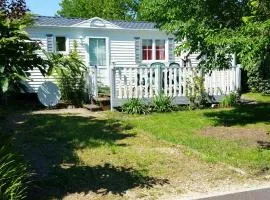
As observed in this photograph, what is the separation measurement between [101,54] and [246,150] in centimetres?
1254

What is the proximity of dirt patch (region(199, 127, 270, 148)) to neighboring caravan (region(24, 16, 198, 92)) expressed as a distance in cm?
847

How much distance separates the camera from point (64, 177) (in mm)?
6895

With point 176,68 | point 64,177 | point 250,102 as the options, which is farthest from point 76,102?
point 64,177

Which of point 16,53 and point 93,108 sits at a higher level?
point 16,53

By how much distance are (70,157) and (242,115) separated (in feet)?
21.1

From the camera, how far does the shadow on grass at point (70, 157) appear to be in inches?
255

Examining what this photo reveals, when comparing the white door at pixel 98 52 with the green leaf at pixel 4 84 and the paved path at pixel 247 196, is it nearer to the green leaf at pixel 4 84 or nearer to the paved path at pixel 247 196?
the paved path at pixel 247 196

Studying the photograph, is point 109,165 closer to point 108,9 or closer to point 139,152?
point 139,152

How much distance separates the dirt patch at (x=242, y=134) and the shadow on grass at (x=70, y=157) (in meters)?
1.85

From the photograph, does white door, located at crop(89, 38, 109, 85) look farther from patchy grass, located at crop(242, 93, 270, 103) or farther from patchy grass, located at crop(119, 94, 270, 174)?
patchy grass, located at crop(119, 94, 270, 174)

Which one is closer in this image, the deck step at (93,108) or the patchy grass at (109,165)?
the patchy grass at (109,165)

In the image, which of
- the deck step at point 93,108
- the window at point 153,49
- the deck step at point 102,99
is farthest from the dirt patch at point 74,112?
the window at point 153,49

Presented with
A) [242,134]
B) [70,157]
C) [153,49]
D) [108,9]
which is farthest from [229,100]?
[108,9]

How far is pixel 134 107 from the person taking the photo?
1384 cm
